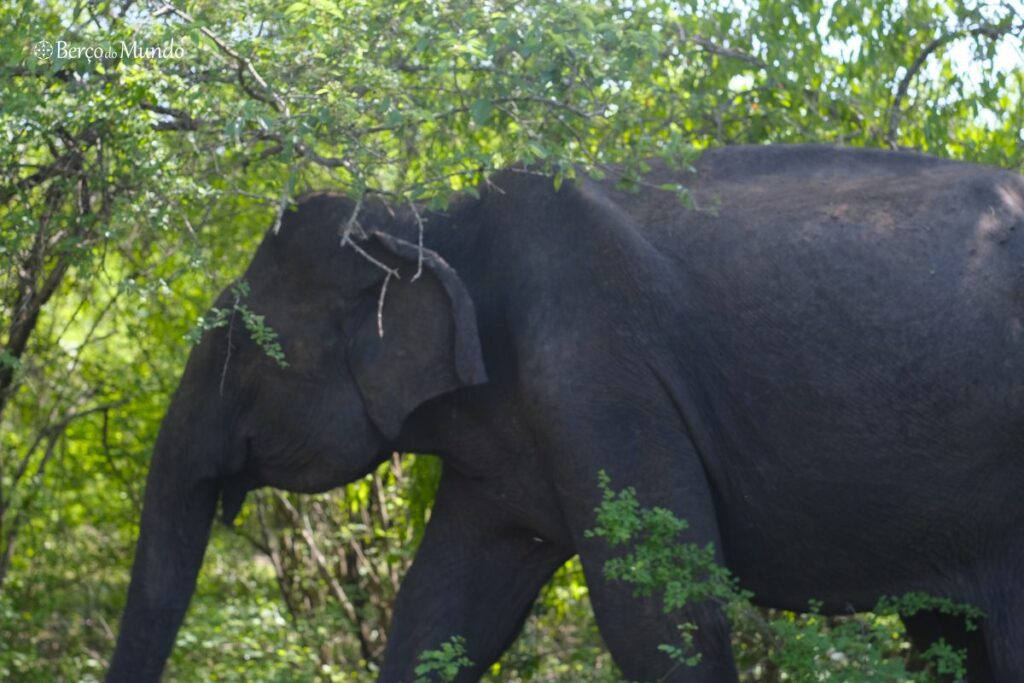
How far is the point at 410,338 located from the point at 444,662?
1.05m

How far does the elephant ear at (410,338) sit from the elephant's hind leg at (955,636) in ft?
5.72

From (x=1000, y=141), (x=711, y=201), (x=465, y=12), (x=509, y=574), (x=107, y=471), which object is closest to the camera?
(x=465, y=12)

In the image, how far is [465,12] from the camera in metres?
5.36

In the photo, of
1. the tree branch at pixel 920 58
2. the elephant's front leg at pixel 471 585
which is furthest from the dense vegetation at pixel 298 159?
the elephant's front leg at pixel 471 585

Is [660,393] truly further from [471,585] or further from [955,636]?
[955,636]

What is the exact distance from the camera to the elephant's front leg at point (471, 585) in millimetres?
6062

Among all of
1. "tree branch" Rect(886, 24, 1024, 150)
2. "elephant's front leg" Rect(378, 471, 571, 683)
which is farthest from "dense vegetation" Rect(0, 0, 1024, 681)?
"elephant's front leg" Rect(378, 471, 571, 683)

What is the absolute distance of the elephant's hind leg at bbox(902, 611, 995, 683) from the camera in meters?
5.85

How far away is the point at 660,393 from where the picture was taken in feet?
18.1

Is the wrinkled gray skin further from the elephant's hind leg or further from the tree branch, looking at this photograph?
the tree branch

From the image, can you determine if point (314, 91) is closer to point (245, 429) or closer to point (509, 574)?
point (245, 429)

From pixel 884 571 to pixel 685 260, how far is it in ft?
3.80

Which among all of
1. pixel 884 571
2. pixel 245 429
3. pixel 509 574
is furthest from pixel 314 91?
pixel 884 571

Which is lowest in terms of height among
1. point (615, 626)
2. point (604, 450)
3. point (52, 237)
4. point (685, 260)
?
point (615, 626)
